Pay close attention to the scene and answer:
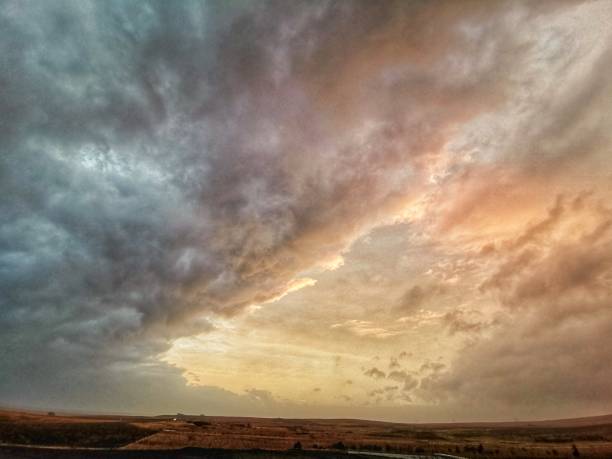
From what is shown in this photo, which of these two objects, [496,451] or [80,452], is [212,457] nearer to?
[80,452]

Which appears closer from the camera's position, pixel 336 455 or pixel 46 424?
pixel 336 455

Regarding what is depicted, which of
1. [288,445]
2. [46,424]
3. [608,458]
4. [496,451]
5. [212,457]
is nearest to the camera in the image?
[212,457]

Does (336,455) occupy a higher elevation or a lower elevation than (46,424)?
lower

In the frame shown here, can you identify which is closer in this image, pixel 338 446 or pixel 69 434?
pixel 69 434

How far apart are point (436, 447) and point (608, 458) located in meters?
37.9

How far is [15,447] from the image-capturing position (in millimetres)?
86938

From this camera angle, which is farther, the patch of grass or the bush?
the bush

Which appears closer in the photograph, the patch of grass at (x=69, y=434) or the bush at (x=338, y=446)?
the patch of grass at (x=69, y=434)

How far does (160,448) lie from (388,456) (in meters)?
49.7

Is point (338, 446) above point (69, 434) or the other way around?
the other way around

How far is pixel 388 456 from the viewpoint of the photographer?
92875 mm

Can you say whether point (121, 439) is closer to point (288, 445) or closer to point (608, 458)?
point (288, 445)

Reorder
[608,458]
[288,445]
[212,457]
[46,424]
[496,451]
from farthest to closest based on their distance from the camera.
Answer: [46,424] < [288,445] < [496,451] < [608,458] < [212,457]

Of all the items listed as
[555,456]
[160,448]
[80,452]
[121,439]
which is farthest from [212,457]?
[555,456]
